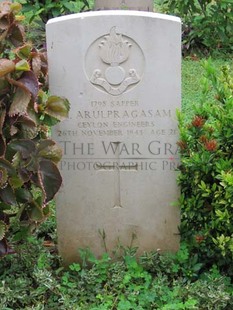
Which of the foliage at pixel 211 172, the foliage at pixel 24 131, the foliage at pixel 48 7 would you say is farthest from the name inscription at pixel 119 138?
the foliage at pixel 48 7

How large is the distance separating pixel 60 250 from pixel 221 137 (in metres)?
1.13

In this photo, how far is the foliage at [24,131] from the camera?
3379 mm

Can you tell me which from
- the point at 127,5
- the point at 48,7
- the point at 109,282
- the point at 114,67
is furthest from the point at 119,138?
the point at 127,5

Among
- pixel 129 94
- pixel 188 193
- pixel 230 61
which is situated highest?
pixel 230 61

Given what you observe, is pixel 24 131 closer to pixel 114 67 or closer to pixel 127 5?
pixel 114 67

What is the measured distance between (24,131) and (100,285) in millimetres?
953

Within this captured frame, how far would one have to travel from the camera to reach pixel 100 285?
3.82 metres

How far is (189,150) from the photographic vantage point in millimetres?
3750

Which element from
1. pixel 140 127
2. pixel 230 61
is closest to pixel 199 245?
pixel 140 127

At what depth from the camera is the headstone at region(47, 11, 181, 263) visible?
3.70 m

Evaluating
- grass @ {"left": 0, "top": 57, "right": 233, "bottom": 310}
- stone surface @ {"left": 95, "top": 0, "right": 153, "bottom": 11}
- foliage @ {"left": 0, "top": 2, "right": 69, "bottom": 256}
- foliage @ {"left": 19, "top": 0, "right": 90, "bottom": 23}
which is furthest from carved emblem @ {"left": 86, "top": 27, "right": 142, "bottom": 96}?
stone surface @ {"left": 95, "top": 0, "right": 153, "bottom": 11}

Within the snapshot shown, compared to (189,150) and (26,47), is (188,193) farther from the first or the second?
(26,47)

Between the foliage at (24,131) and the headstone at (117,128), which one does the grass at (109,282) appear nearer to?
the headstone at (117,128)

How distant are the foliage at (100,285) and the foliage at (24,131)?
227 mm
